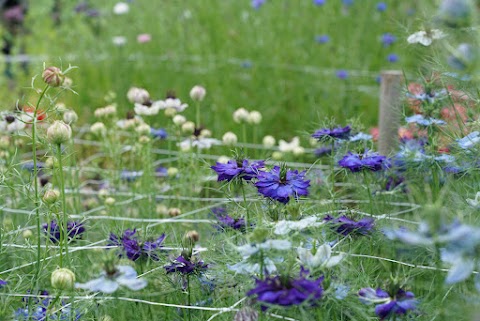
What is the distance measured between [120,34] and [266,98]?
121 cm

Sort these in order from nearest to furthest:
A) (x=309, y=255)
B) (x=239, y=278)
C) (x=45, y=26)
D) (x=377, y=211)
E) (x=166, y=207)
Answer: (x=309, y=255) < (x=239, y=278) < (x=377, y=211) < (x=166, y=207) < (x=45, y=26)

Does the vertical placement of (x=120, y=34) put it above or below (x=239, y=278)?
above

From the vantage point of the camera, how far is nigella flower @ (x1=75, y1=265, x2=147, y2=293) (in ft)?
3.25

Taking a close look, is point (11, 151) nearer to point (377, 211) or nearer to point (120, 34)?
point (377, 211)

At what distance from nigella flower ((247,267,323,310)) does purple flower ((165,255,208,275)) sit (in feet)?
1.09

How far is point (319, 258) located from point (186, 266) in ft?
1.06

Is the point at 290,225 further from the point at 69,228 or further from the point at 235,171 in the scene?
the point at 69,228

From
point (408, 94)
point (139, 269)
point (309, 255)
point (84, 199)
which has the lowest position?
point (84, 199)

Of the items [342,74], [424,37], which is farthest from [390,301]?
[342,74]

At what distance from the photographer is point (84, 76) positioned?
4.04 m

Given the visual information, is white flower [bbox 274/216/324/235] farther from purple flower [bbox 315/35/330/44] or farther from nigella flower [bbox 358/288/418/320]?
purple flower [bbox 315/35/330/44]

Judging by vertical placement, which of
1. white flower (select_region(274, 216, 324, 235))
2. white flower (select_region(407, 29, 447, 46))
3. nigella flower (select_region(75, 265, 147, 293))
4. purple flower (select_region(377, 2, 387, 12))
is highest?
purple flower (select_region(377, 2, 387, 12))

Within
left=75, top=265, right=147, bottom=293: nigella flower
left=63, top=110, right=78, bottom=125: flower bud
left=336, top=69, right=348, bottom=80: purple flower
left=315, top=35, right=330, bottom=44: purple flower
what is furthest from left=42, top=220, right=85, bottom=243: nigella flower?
left=315, top=35, right=330, bottom=44: purple flower

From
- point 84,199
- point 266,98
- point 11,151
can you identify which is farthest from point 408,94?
point 266,98
